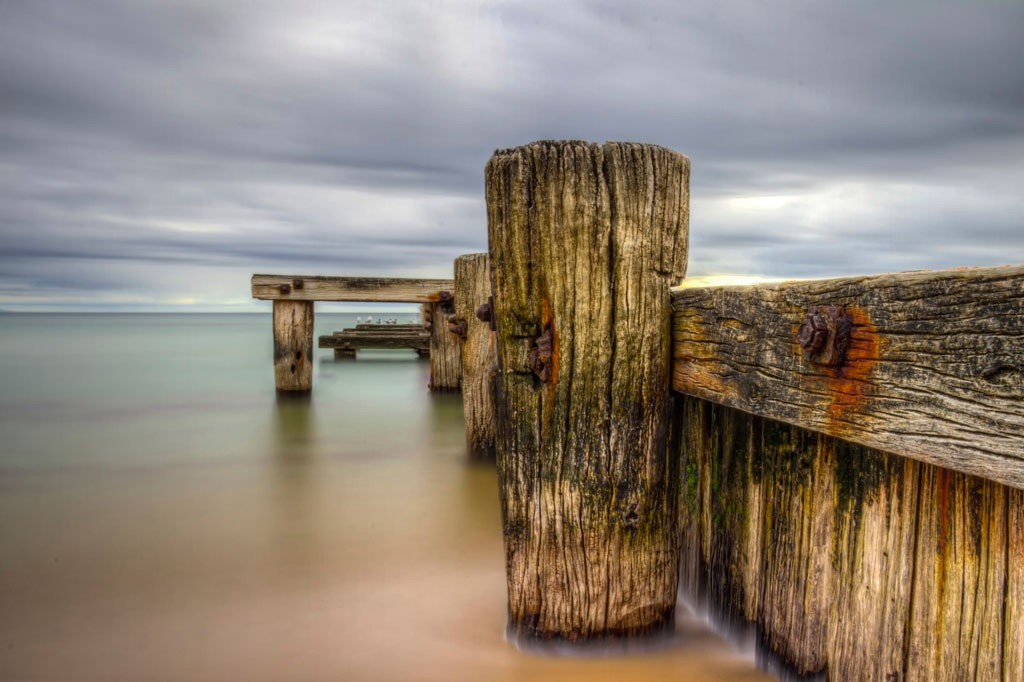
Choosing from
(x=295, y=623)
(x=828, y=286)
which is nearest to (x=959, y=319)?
(x=828, y=286)

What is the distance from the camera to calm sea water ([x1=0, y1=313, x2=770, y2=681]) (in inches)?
102

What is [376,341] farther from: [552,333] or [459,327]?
[552,333]

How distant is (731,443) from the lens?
7.47 feet

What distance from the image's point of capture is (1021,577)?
1.37 meters

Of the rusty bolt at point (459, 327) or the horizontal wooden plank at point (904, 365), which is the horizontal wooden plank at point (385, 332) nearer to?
the rusty bolt at point (459, 327)

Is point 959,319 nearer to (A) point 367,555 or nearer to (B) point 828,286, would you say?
(B) point 828,286

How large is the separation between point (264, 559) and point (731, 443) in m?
2.56

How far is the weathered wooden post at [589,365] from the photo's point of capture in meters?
2.12

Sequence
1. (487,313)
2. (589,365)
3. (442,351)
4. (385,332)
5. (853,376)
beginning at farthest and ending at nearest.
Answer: (385,332)
(442,351)
(487,313)
(589,365)
(853,376)

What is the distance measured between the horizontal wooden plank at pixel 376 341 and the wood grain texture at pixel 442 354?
6095 millimetres

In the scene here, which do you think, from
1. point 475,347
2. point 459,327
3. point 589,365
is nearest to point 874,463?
point 589,365

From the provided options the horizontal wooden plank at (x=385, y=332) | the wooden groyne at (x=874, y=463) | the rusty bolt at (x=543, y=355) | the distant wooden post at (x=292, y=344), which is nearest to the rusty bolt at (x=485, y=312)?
the rusty bolt at (x=543, y=355)

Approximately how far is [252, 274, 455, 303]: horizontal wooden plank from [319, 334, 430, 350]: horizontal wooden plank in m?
6.81

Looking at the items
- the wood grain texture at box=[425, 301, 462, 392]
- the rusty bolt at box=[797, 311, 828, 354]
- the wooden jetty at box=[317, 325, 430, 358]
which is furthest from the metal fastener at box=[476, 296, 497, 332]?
the wooden jetty at box=[317, 325, 430, 358]
